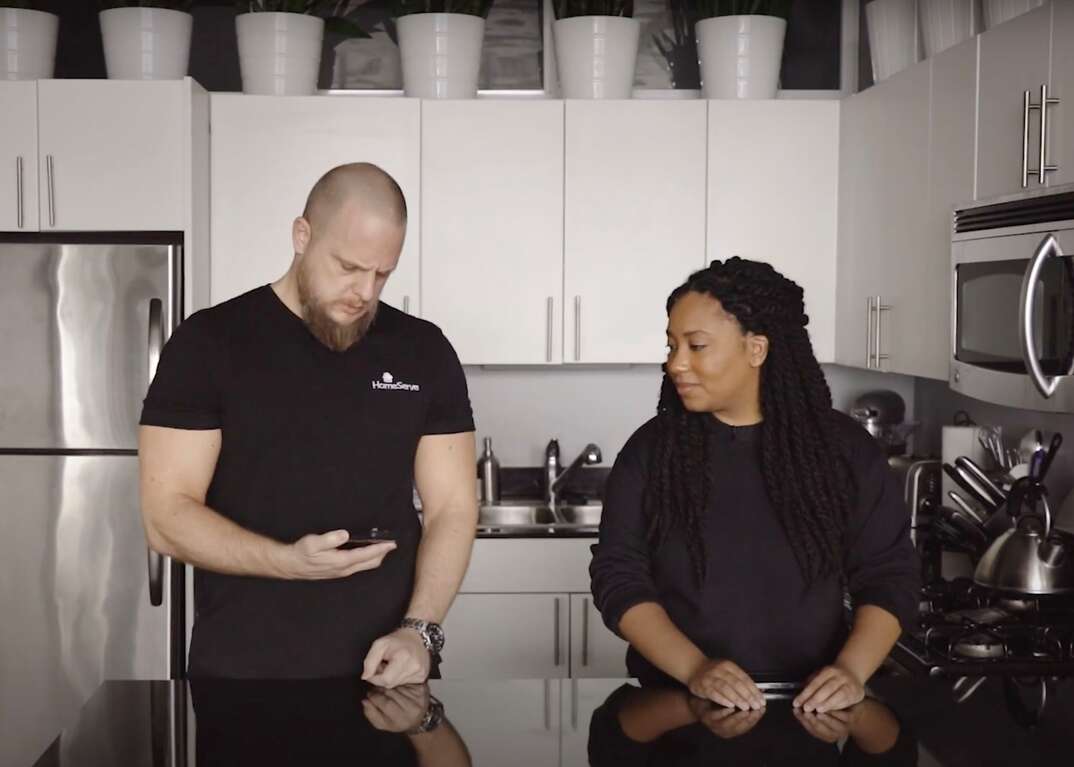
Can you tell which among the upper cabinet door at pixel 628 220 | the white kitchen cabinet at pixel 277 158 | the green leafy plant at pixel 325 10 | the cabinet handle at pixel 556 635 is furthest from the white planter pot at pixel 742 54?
the cabinet handle at pixel 556 635

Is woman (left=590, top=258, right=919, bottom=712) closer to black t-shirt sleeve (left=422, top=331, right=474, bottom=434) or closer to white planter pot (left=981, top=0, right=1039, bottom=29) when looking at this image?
black t-shirt sleeve (left=422, top=331, right=474, bottom=434)

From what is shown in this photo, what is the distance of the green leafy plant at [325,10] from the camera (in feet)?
12.4

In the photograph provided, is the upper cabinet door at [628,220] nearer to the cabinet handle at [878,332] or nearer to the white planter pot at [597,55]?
the white planter pot at [597,55]

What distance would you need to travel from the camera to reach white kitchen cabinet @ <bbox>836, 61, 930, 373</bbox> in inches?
127

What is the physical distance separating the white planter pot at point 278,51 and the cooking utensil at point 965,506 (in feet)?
7.00

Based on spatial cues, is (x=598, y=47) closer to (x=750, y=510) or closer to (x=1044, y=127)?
(x=1044, y=127)

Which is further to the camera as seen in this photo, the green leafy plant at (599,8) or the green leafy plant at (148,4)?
the green leafy plant at (599,8)

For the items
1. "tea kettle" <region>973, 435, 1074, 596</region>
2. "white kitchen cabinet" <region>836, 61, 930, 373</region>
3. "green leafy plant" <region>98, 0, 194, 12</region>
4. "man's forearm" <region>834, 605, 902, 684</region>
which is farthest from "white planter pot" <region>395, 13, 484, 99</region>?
"man's forearm" <region>834, 605, 902, 684</region>

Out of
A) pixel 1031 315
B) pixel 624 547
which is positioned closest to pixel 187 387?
pixel 624 547

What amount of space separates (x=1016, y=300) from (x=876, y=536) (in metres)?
0.75

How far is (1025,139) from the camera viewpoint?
2.52 m

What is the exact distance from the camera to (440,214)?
3.82m

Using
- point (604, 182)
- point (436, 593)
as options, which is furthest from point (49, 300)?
point (436, 593)

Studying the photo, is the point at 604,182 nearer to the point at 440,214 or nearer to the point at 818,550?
the point at 440,214
